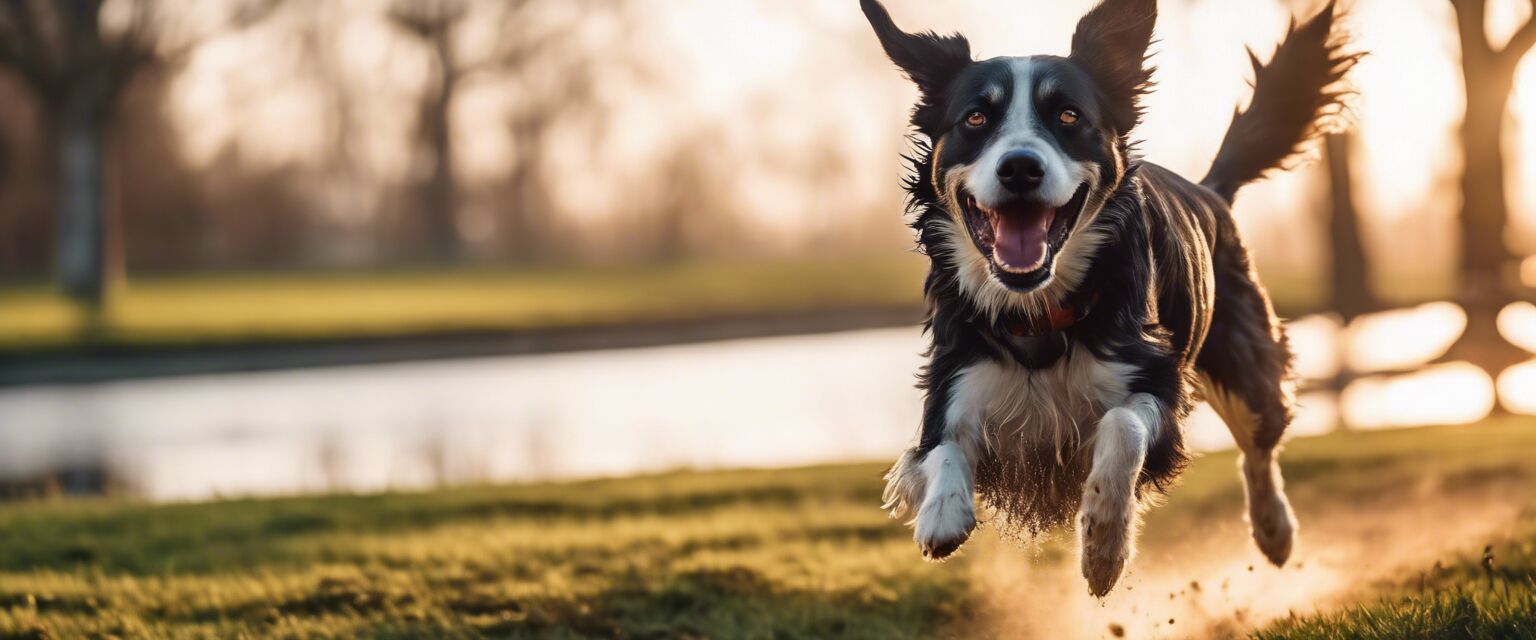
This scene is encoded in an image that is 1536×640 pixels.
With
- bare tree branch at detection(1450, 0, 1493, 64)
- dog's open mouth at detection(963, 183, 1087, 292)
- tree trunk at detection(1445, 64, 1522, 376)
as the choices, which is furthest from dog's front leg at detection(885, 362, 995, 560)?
tree trunk at detection(1445, 64, 1522, 376)

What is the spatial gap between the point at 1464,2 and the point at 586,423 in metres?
9.08

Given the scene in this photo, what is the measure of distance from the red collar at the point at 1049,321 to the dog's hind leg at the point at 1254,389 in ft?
4.72

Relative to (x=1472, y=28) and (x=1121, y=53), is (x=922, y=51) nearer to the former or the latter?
(x=1121, y=53)

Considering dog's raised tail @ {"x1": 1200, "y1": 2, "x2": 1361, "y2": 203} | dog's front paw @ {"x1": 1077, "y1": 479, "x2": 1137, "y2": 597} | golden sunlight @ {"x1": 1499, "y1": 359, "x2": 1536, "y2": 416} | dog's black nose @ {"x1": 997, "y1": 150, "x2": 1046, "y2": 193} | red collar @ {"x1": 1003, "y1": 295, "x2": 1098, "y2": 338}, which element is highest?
dog's raised tail @ {"x1": 1200, "y1": 2, "x2": 1361, "y2": 203}

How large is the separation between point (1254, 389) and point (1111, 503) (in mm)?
1880

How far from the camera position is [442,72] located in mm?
42219

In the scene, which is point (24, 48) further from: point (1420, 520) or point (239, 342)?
point (1420, 520)

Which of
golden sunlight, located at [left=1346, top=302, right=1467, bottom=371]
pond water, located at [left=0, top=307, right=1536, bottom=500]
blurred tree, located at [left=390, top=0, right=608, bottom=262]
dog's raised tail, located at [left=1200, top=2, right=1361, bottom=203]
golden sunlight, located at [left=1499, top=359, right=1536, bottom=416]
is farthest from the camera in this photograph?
blurred tree, located at [left=390, top=0, right=608, bottom=262]

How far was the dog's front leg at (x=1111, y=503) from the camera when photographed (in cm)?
425

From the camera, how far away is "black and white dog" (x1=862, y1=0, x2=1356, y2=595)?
426 centimetres

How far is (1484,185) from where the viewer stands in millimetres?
14648

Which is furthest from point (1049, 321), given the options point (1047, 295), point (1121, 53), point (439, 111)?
point (439, 111)

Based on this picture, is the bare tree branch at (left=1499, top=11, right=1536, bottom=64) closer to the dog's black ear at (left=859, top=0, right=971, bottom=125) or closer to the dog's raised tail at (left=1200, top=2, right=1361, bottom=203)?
the dog's raised tail at (left=1200, top=2, right=1361, bottom=203)

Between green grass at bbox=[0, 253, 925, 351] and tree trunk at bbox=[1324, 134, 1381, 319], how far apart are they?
9.43 metres
